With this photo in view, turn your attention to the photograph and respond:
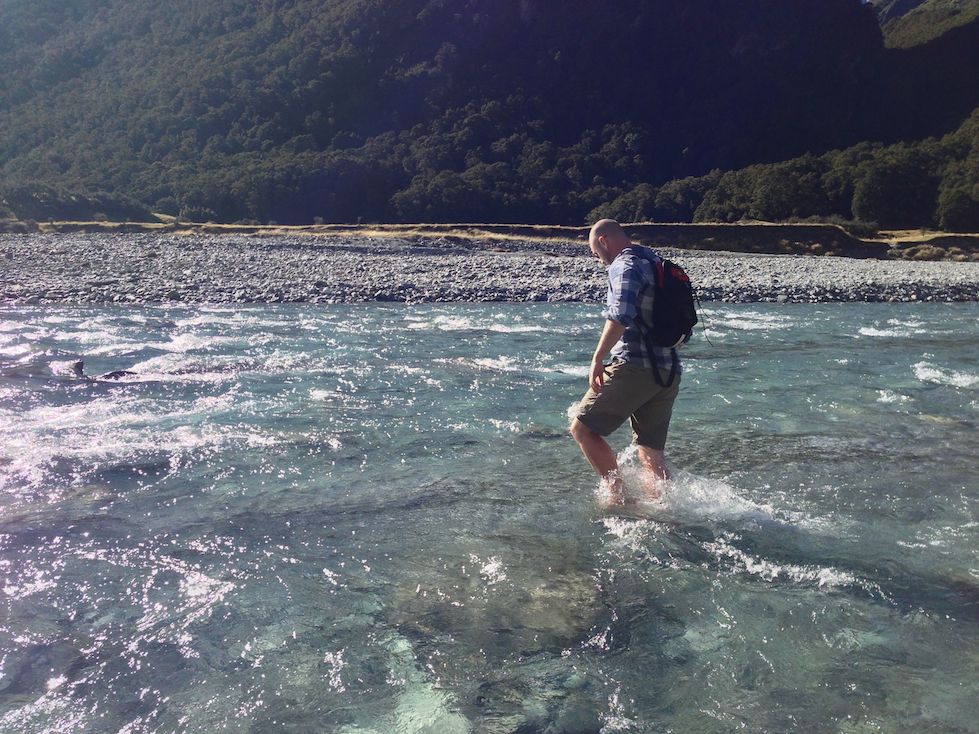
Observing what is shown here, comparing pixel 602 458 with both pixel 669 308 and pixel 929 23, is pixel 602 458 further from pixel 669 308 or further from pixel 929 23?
pixel 929 23

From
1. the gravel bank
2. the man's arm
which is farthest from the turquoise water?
the gravel bank

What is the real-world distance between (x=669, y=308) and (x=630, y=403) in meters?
0.63

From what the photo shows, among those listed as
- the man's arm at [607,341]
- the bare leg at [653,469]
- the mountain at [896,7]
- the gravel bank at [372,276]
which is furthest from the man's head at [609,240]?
the mountain at [896,7]

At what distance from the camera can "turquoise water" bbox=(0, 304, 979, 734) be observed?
3.36 meters

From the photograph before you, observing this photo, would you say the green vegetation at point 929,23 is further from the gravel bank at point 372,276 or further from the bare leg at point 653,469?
the bare leg at point 653,469

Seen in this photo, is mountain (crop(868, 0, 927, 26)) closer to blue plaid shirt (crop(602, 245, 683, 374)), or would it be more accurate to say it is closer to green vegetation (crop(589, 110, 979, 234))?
green vegetation (crop(589, 110, 979, 234))

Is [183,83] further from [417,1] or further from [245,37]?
[417,1]

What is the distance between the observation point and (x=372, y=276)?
22.6m

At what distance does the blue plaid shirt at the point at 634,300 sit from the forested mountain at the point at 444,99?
51.5m

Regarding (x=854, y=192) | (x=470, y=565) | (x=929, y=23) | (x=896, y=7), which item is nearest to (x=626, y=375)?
(x=470, y=565)

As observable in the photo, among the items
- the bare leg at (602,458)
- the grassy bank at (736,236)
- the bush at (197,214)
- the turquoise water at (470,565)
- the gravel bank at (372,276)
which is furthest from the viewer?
the bush at (197,214)

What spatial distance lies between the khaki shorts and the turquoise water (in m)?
0.44

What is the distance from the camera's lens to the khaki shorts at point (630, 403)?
5320 mm

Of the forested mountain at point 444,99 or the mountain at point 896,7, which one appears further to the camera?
the mountain at point 896,7
